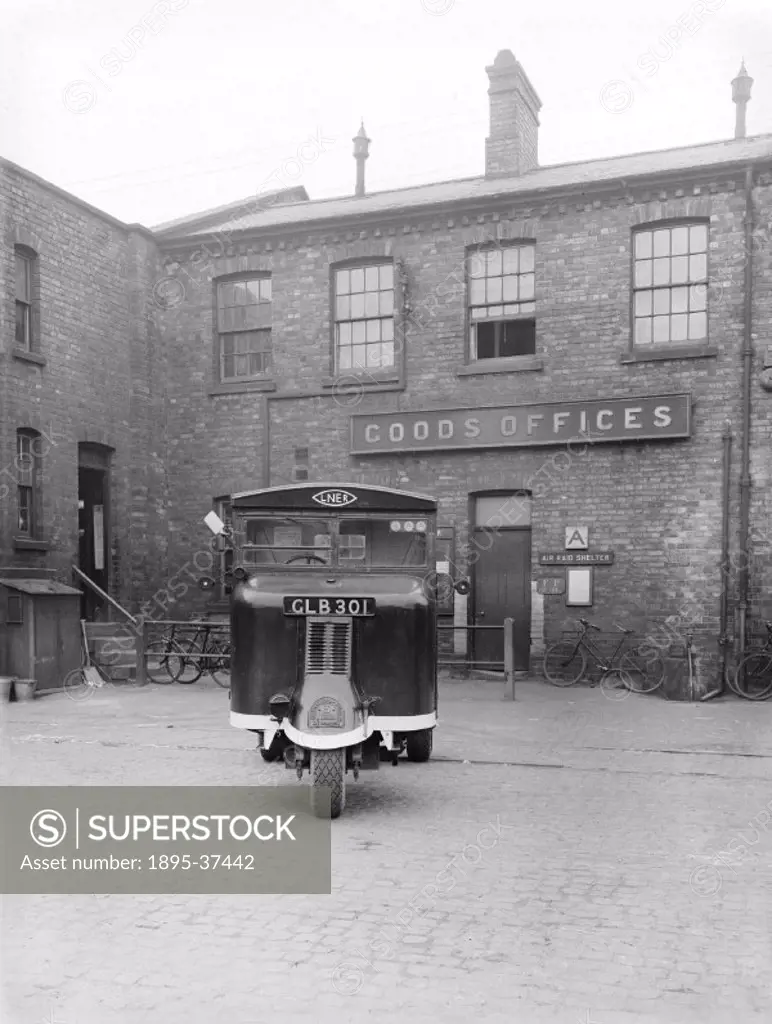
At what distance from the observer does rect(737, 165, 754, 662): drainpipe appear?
48.0 ft

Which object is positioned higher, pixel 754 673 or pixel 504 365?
pixel 504 365

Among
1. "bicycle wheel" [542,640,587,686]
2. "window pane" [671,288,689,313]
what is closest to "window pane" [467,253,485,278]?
→ "window pane" [671,288,689,313]

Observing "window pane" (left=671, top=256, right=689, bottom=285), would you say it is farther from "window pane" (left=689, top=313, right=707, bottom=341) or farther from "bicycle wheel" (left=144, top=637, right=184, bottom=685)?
"bicycle wheel" (left=144, top=637, right=184, bottom=685)

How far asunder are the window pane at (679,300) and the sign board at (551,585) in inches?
173

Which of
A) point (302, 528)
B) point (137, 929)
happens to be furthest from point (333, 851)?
point (302, 528)

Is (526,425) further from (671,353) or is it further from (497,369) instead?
(671,353)

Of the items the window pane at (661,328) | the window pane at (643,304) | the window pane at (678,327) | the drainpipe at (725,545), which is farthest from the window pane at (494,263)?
the drainpipe at (725,545)

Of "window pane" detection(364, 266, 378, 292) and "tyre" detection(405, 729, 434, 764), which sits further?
"window pane" detection(364, 266, 378, 292)

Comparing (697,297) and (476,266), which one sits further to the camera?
(476,266)

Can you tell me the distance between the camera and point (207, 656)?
48.3 feet

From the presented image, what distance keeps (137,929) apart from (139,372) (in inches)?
543

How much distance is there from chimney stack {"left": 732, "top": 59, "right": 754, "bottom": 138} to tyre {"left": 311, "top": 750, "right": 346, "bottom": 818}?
20.1 metres

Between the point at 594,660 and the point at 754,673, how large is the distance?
7.29 feet

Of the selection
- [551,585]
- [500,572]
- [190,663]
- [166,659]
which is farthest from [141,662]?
[551,585]
